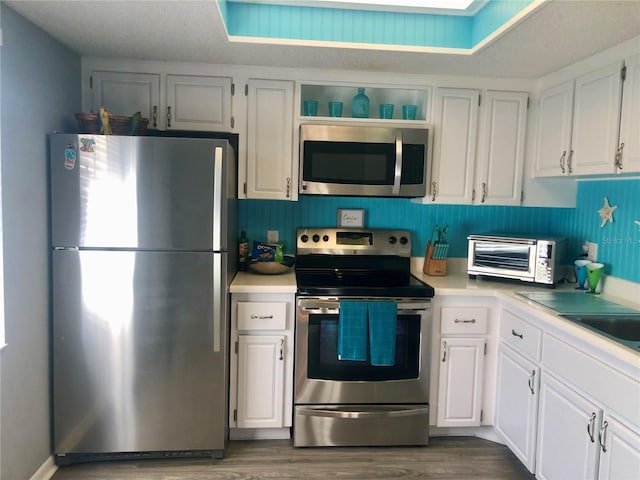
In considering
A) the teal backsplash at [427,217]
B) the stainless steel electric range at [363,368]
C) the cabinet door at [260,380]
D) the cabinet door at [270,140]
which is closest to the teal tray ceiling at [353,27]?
the cabinet door at [270,140]

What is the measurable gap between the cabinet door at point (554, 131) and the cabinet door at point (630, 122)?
377mm

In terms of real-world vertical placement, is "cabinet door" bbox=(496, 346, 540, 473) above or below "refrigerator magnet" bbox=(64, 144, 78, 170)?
below

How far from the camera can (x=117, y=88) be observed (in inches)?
105

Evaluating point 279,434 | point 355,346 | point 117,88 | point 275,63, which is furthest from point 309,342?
point 117,88

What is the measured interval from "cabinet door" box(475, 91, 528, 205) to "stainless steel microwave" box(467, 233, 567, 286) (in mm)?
270

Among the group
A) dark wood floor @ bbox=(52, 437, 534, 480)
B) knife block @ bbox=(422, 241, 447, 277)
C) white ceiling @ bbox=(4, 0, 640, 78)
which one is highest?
white ceiling @ bbox=(4, 0, 640, 78)

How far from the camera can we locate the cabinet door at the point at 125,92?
266 centimetres

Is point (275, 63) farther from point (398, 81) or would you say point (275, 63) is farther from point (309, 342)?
point (309, 342)

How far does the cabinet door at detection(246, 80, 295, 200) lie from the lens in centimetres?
273

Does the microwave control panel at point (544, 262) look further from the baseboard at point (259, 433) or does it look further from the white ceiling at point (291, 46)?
the baseboard at point (259, 433)

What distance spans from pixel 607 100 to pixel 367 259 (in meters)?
1.56

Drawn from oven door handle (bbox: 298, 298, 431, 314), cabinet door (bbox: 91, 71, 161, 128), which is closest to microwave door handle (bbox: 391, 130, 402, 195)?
oven door handle (bbox: 298, 298, 431, 314)

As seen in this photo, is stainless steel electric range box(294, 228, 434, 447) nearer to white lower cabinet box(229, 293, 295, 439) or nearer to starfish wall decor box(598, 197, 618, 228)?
white lower cabinet box(229, 293, 295, 439)

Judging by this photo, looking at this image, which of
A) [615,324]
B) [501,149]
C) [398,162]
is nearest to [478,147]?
[501,149]
